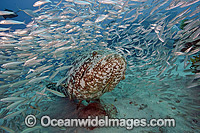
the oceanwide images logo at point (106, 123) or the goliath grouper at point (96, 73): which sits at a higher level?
the goliath grouper at point (96, 73)

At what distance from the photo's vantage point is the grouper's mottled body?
2271 mm

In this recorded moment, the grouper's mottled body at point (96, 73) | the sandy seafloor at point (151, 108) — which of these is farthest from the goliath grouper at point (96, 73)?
the sandy seafloor at point (151, 108)

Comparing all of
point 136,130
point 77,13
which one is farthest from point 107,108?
point 77,13

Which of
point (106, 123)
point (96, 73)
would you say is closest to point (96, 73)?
point (96, 73)

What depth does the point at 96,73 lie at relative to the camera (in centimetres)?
234

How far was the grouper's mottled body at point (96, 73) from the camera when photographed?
7.45 feet

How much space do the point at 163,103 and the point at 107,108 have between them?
200cm

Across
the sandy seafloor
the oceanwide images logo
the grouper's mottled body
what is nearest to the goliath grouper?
the grouper's mottled body

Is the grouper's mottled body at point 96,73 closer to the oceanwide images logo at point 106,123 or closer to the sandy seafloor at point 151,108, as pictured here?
the oceanwide images logo at point 106,123

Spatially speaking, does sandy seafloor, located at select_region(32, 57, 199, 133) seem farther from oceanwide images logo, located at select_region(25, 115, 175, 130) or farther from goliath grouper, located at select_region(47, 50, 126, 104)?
goliath grouper, located at select_region(47, 50, 126, 104)

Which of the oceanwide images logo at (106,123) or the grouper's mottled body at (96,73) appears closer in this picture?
the grouper's mottled body at (96,73)

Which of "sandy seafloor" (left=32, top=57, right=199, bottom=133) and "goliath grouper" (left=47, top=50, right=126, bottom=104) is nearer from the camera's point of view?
"goliath grouper" (left=47, top=50, right=126, bottom=104)

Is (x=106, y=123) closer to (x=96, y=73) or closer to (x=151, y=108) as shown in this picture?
(x=96, y=73)

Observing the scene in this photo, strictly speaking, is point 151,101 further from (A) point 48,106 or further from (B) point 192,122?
(A) point 48,106
